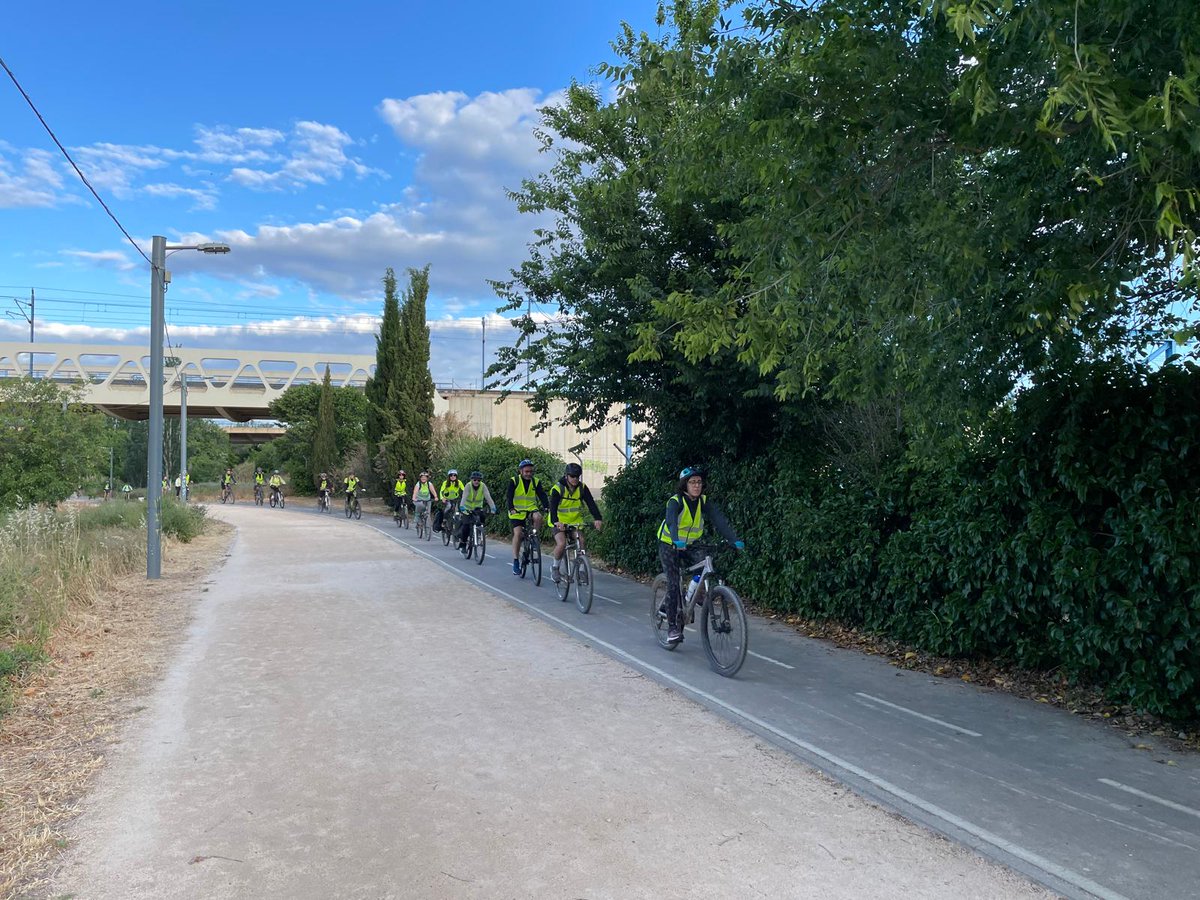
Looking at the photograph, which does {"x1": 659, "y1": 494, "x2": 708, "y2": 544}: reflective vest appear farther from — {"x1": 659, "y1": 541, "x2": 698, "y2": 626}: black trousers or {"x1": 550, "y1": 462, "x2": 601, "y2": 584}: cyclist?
{"x1": 550, "y1": 462, "x2": 601, "y2": 584}: cyclist

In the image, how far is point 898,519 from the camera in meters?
8.58

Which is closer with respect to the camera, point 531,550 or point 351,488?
point 531,550

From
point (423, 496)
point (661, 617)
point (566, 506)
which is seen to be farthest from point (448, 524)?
point (661, 617)

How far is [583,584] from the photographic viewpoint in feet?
35.4

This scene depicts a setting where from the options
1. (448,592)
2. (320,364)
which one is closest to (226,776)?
(448,592)

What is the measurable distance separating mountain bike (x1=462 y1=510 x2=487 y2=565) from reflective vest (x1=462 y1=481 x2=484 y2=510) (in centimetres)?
55

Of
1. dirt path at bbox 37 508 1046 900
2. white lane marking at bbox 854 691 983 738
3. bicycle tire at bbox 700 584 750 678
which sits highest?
bicycle tire at bbox 700 584 750 678

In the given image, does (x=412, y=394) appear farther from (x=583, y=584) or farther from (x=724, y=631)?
(x=724, y=631)

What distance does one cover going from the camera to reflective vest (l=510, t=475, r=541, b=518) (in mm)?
13508

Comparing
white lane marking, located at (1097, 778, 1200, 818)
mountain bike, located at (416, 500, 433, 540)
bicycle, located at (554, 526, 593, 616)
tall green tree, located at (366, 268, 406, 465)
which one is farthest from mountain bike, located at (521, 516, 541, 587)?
tall green tree, located at (366, 268, 406, 465)

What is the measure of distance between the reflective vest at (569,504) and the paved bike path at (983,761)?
3.26 m

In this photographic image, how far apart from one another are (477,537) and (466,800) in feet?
41.5

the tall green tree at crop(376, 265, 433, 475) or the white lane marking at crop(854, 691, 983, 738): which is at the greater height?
the tall green tree at crop(376, 265, 433, 475)

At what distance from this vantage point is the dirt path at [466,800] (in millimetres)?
3645
